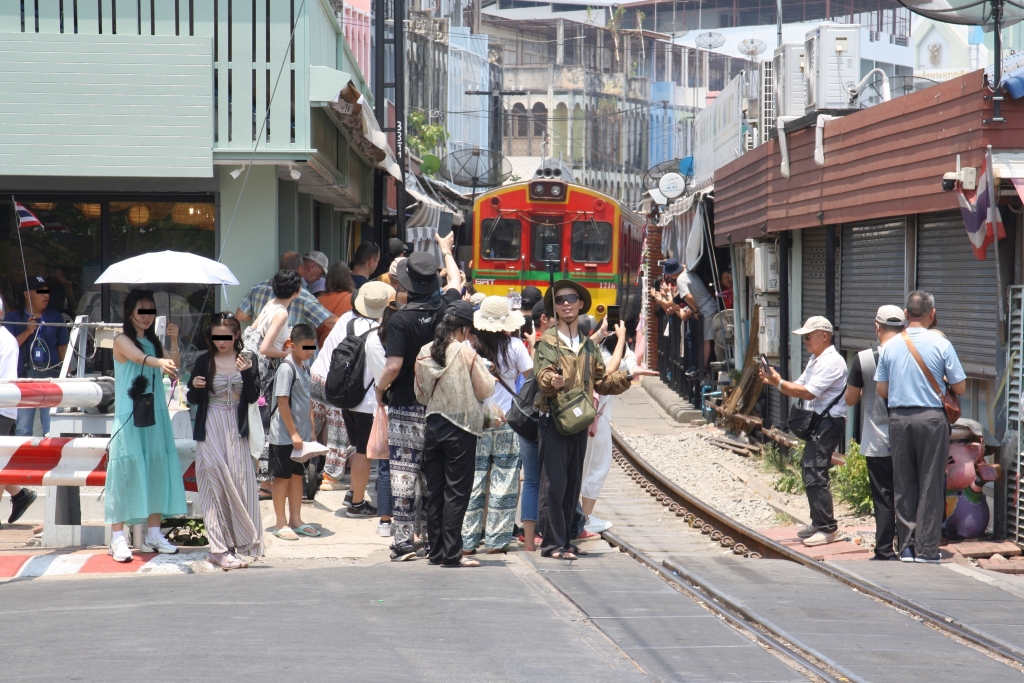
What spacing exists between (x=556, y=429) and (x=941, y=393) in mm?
2506

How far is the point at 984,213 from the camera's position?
7.71 metres

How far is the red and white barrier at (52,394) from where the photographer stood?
7.63m

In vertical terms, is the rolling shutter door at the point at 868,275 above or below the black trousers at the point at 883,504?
above

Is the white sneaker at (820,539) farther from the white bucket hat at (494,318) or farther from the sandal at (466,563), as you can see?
the white bucket hat at (494,318)

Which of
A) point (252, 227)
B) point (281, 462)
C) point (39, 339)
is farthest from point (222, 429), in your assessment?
point (252, 227)

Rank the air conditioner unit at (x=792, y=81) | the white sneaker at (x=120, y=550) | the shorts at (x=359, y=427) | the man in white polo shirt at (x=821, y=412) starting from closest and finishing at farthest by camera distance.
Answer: the white sneaker at (x=120, y=550), the man in white polo shirt at (x=821, y=412), the shorts at (x=359, y=427), the air conditioner unit at (x=792, y=81)

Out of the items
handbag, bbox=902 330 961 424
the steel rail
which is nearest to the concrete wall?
the steel rail

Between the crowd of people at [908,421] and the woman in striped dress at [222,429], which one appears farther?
the crowd of people at [908,421]

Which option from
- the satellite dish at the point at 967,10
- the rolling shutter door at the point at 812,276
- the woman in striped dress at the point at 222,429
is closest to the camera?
the woman in striped dress at the point at 222,429

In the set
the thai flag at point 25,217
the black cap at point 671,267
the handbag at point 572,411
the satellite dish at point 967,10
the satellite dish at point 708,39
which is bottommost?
the handbag at point 572,411

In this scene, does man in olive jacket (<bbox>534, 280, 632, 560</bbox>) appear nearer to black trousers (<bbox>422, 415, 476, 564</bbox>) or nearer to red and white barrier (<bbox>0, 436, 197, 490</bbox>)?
black trousers (<bbox>422, 415, 476, 564</bbox>)

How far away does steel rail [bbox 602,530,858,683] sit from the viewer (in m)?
4.97

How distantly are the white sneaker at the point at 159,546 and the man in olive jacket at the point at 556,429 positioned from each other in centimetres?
238

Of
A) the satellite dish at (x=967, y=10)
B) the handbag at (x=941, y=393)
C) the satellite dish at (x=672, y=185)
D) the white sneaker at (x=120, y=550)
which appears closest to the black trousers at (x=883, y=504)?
the handbag at (x=941, y=393)
